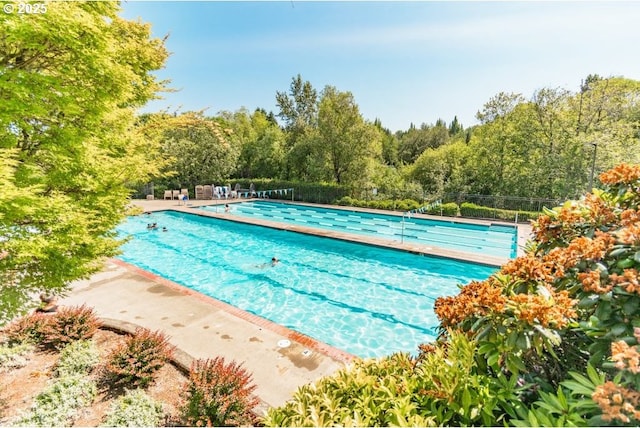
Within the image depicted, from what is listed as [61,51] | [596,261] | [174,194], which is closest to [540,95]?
[596,261]

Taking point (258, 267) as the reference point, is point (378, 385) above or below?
above

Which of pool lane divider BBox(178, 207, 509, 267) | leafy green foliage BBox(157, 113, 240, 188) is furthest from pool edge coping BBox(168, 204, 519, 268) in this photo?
leafy green foliage BBox(157, 113, 240, 188)

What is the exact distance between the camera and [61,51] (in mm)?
3520

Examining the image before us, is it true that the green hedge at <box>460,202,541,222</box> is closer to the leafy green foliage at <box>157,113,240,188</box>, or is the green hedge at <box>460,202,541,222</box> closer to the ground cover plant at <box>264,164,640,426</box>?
the ground cover plant at <box>264,164,640,426</box>

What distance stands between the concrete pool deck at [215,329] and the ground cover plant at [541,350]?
7.61ft

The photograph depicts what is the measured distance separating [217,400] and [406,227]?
16.4 metres

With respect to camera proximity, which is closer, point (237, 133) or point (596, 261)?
point (596, 261)

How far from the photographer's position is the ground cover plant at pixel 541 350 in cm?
167

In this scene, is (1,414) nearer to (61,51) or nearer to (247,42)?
(61,51)

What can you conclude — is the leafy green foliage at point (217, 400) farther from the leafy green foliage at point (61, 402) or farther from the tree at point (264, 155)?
the tree at point (264, 155)

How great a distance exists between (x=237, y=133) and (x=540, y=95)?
30.8 m

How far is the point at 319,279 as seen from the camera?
10.9 m

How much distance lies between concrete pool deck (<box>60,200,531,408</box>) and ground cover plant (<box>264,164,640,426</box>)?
7.61 ft

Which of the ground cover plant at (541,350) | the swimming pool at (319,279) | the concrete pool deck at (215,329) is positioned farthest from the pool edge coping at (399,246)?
the ground cover plant at (541,350)
